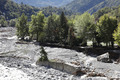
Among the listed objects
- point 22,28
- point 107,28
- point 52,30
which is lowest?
point 107,28

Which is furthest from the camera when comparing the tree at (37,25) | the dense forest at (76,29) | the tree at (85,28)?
the tree at (37,25)

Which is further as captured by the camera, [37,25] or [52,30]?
[37,25]

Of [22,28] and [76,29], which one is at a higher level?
[22,28]

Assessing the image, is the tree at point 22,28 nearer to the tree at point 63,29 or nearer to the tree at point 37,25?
the tree at point 37,25

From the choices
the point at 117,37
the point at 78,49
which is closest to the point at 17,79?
the point at 117,37

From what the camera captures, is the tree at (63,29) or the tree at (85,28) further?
the tree at (63,29)

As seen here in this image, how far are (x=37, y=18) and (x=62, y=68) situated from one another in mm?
43304

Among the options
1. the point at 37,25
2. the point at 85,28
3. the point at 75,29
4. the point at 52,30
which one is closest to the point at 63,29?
the point at 75,29

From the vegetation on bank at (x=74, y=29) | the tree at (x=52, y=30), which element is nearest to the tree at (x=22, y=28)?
the vegetation on bank at (x=74, y=29)

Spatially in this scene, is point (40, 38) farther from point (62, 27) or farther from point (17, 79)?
point (17, 79)

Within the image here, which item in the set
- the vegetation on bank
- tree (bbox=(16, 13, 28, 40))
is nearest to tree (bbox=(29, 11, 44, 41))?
the vegetation on bank

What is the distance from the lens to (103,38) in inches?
1762

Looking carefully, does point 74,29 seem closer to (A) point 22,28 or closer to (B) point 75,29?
(B) point 75,29

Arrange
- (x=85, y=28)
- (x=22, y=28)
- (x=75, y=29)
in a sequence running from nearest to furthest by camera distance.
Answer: (x=85, y=28) < (x=75, y=29) < (x=22, y=28)
